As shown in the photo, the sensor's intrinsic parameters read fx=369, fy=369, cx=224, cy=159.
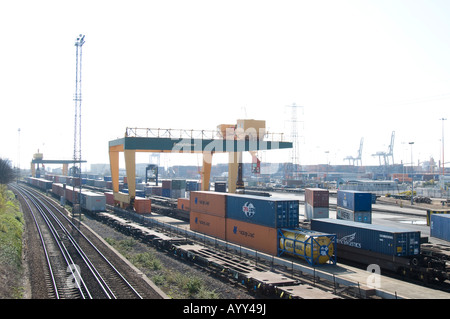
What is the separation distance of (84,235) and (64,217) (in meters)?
14.8

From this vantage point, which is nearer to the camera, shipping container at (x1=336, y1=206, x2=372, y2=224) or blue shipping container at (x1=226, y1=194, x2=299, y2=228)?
blue shipping container at (x1=226, y1=194, x2=299, y2=228)

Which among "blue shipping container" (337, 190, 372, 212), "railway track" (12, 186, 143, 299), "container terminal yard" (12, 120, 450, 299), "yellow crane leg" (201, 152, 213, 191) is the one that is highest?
"yellow crane leg" (201, 152, 213, 191)

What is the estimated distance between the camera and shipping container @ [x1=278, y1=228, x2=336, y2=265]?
19750mm

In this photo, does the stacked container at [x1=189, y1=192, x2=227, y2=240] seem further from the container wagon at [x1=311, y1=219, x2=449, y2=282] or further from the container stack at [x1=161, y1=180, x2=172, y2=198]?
the container stack at [x1=161, y1=180, x2=172, y2=198]

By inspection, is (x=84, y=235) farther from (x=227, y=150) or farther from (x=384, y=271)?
(x=384, y=271)

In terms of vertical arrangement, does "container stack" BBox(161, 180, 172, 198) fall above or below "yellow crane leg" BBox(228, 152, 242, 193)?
below

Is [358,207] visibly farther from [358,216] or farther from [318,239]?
[318,239]

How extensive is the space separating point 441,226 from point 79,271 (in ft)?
93.0

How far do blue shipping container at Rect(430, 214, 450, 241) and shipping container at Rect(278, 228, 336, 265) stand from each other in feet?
48.0

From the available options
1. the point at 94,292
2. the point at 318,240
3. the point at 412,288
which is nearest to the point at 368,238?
the point at 318,240

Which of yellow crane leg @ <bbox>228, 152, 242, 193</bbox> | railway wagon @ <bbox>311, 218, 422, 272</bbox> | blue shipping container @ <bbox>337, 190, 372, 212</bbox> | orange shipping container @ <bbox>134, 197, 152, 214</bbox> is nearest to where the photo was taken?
railway wagon @ <bbox>311, 218, 422, 272</bbox>

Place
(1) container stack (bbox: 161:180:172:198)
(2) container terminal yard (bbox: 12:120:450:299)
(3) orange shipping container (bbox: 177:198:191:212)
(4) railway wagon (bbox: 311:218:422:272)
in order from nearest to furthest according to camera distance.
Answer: (2) container terminal yard (bbox: 12:120:450:299) → (4) railway wagon (bbox: 311:218:422:272) → (3) orange shipping container (bbox: 177:198:191:212) → (1) container stack (bbox: 161:180:172:198)

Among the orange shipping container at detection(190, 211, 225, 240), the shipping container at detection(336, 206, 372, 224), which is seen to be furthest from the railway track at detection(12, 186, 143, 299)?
the shipping container at detection(336, 206, 372, 224)

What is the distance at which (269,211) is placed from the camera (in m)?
23.0
